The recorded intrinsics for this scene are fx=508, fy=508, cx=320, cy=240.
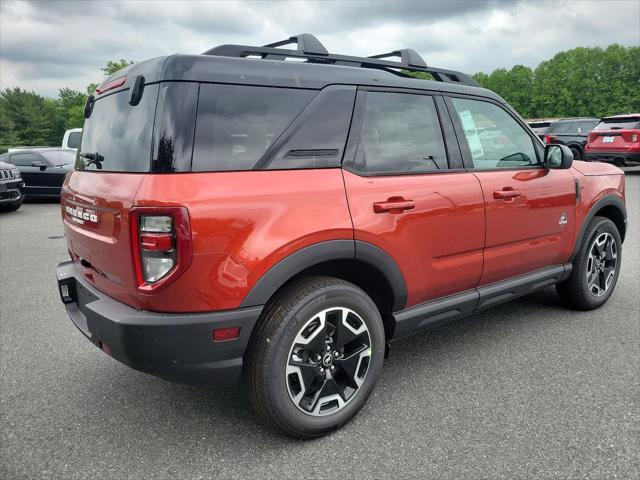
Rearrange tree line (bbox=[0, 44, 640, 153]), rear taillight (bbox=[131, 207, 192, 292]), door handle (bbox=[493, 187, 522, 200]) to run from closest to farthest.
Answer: rear taillight (bbox=[131, 207, 192, 292]), door handle (bbox=[493, 187, 522, 200]), tree line (bbox=[0, 44, 640, 153])

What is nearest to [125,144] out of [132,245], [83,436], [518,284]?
[132,245]

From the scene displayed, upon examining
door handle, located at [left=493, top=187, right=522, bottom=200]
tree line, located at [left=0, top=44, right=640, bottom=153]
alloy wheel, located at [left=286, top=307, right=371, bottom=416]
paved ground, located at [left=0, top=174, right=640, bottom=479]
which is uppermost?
tree line, located at [left=0, top=44, right=640, bottom=153]

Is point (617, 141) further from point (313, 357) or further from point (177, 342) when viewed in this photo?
point (177, 342)

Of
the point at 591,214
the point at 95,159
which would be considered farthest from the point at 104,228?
the point at 591,214

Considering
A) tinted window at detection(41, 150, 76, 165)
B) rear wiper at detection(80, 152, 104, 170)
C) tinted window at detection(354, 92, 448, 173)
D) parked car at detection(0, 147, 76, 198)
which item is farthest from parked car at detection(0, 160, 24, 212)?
tinted window at detection(354, 92, 448, 173)

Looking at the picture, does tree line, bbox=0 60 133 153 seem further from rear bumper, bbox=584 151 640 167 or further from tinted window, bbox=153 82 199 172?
tinted window, bbox=153 82 199 172

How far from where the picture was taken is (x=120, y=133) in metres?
2.45

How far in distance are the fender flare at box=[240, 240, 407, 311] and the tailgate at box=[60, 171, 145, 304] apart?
54 centimetres

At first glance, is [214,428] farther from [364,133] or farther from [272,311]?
[364,133]

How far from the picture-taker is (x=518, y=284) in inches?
A: 137

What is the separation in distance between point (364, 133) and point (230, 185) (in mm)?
866

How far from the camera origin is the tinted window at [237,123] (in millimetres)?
2170

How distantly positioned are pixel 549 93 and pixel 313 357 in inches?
2903

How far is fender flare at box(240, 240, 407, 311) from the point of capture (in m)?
2.22
